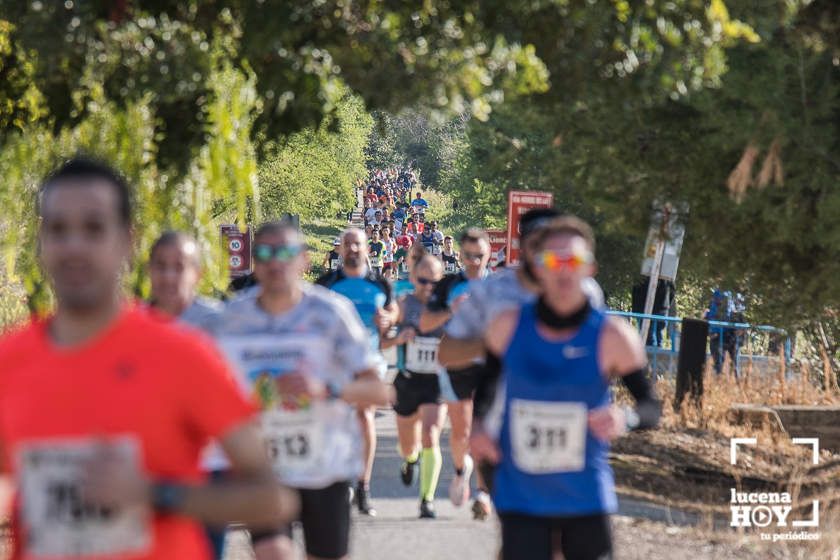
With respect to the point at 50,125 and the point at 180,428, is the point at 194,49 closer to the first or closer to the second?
the point at 50,125

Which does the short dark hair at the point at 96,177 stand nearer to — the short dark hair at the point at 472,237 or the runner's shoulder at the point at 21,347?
the runner's shoulder at the point at 21,347

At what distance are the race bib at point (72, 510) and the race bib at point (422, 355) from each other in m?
8.31

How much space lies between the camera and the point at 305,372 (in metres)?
6.37

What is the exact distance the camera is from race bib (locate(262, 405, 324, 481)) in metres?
6.43

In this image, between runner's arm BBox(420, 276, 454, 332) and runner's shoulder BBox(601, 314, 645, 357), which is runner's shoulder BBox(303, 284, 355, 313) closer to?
runner's shoulder BBox(601, 314, 645, 357)

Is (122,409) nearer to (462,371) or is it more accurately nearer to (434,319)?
(434,319)

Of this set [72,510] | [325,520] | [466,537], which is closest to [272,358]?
[325,520]

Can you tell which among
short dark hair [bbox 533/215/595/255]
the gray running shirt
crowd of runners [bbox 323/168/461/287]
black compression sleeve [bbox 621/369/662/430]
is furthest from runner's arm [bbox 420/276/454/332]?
black compression sleeve [bbox 621/369/662/430]

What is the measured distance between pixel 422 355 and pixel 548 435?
18.6ft

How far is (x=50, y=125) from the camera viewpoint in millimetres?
9117

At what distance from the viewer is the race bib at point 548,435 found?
5801mm

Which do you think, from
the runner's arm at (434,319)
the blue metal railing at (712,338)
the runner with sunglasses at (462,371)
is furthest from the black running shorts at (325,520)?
the blue metal railing at (712,338)

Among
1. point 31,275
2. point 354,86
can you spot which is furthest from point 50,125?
point 354,86

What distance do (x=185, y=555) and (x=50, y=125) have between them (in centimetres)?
635
